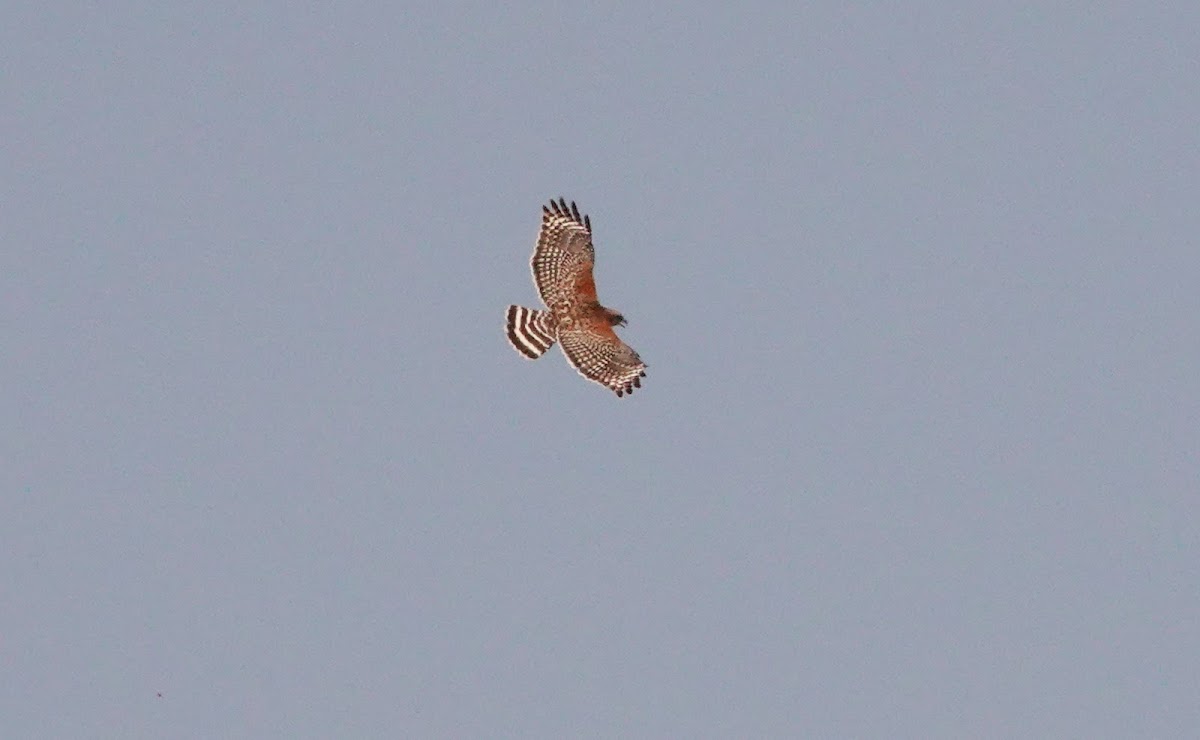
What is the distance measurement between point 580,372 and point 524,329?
120cm

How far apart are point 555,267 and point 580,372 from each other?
1816mm

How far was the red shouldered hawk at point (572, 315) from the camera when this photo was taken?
7456 centimetres

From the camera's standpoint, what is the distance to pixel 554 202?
245 feet

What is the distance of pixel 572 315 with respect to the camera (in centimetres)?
7469

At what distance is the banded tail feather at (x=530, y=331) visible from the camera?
2940 inches

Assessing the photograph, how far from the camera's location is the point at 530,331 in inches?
2943

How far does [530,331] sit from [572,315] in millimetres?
747

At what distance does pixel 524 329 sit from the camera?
74.8 m

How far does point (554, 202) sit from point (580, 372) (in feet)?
9.38

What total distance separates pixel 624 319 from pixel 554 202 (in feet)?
7.41

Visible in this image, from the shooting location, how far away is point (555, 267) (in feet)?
245

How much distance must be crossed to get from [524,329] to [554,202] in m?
2.16

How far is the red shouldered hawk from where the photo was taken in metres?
74.6

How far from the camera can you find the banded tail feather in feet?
245
